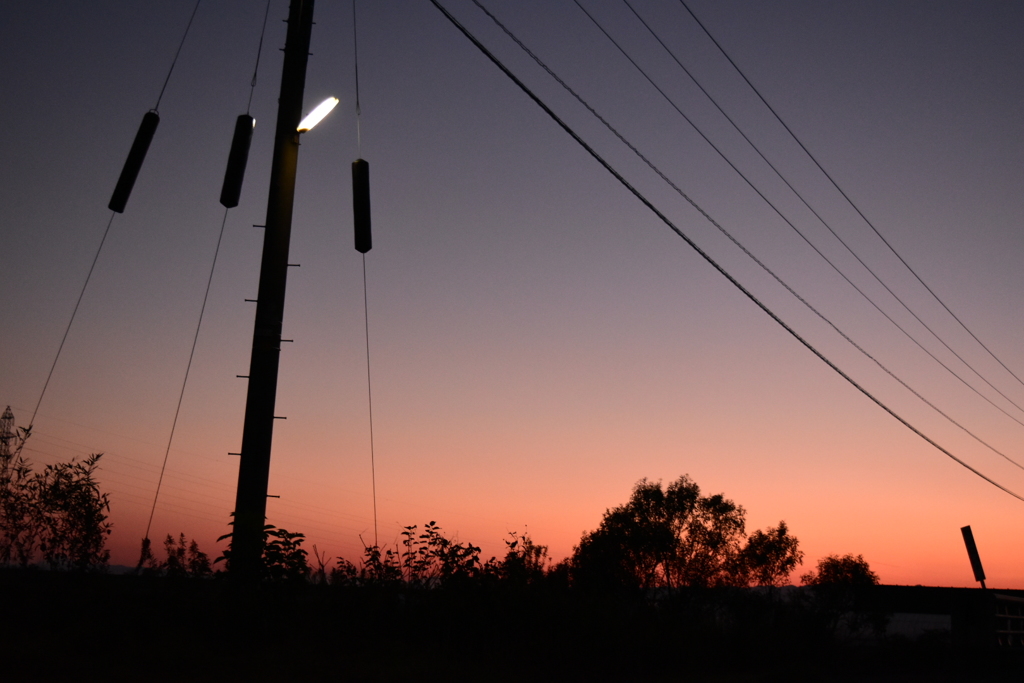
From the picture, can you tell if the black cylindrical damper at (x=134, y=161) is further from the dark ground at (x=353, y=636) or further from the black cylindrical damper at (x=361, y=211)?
the dark ground at (x=353, y=636)

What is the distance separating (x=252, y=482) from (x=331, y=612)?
5.93ft

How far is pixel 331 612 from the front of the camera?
8719 millimetres

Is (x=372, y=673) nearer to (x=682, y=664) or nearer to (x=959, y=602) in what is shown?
(x=682, y=664)

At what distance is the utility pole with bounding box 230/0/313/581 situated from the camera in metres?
7.90

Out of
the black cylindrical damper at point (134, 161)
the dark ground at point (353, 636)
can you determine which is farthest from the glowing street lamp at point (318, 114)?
the dark ground at point (353, 636)

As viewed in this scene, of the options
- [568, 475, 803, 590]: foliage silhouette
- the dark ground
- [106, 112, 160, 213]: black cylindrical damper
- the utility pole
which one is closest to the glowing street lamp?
the utility pole

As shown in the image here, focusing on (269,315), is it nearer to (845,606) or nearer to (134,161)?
(134,161)

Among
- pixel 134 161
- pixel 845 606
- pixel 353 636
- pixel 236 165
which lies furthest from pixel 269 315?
pixel 845 606

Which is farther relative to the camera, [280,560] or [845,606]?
[845,606]

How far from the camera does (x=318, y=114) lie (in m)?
9.29

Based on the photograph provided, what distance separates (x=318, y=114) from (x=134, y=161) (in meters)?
2.27

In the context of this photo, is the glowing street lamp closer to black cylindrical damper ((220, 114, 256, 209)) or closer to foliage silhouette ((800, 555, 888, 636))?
black cylindrical damper ((220, 114, 256, 209))

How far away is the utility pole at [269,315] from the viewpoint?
7.90 meters

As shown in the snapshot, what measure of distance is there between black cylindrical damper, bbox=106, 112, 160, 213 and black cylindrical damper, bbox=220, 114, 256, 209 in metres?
1.00
